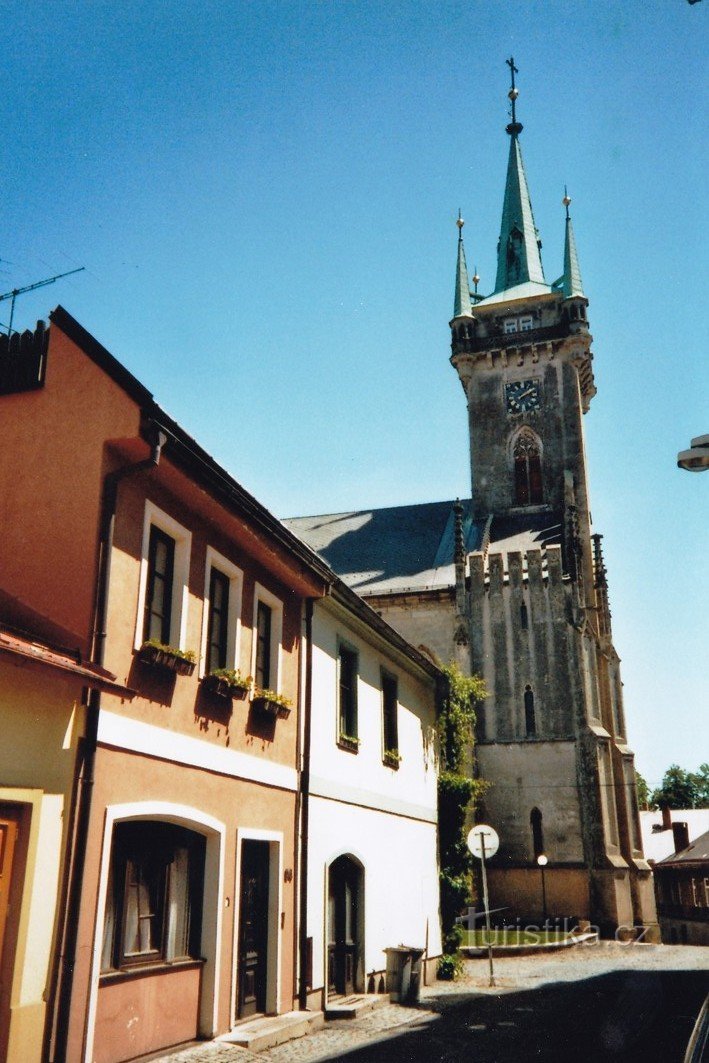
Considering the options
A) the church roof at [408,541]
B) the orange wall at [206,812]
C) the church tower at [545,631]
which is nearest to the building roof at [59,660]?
the orange wall at [206,812]

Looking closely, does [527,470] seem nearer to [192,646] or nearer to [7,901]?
[192,646]

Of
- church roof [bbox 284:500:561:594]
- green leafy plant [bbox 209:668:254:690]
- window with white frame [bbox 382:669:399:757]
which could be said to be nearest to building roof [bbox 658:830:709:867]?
church roof [bbox 284:500:561:594]

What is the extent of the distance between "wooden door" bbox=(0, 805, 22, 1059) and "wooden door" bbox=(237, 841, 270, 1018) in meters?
4.41

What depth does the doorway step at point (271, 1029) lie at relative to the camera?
10.2 metres

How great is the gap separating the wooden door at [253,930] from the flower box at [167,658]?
307 cm

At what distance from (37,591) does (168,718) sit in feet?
6.83

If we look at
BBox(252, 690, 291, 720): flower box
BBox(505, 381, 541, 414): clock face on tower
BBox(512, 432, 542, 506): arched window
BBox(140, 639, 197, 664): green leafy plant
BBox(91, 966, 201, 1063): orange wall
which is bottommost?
BBox(91, 966, 201, 1063): orange wall

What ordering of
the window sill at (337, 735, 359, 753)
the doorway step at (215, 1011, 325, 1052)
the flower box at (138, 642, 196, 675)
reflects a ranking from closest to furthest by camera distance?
the flower box at (138, 642, 196, 675) → the doorway step at (215, 1011, 325, 1052) → the window sill at (337, 735, 359, 753)

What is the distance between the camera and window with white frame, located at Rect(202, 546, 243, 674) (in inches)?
447

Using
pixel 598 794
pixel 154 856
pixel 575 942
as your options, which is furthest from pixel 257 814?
pixel 598 794

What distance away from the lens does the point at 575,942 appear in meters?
26.3

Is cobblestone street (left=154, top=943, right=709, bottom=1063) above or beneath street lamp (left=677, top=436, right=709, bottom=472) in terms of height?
beneath

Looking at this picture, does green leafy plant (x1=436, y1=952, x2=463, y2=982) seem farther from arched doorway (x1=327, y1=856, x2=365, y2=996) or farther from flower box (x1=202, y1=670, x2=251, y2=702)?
flower box (x1=202, y1=670, x2=251, y2=702)

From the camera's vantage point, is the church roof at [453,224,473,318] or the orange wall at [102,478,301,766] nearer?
the orange wall at [102,478,301,766]
